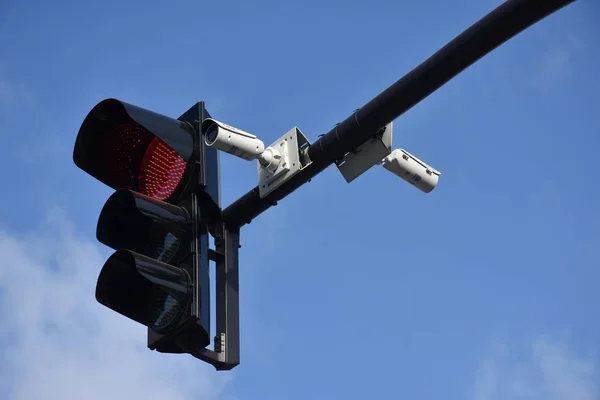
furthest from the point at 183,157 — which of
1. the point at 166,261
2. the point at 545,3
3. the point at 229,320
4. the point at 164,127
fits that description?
the point at 545,3

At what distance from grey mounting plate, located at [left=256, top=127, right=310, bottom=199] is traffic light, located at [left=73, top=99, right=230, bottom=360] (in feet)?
0.92

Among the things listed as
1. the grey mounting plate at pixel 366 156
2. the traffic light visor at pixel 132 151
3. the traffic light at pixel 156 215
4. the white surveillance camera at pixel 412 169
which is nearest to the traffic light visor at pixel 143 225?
the traffic light at pixel 156 215

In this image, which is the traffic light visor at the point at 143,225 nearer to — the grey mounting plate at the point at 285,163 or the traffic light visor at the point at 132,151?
the traffic light visor at the point at 132,151

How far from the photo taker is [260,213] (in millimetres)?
5281

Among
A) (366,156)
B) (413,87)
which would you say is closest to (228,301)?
(366,156)

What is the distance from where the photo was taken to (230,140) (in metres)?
4.89

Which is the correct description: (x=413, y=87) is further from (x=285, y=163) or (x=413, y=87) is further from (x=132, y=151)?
(x=132, y=151)

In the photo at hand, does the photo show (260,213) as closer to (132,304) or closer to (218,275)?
(218,275)

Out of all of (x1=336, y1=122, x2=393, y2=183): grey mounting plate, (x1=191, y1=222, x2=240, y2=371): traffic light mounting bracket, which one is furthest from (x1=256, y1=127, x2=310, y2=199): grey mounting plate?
(x1=191, y1=222, x2=240, y2=371): traffic light mounting bracket

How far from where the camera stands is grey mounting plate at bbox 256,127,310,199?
5031mm

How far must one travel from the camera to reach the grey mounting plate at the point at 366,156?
16.0 ft

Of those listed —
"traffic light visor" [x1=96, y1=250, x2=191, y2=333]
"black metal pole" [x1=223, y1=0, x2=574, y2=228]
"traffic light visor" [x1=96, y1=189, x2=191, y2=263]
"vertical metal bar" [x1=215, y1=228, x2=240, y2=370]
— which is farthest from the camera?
"vertical metal bar" [x1=215, y1=228, x2=240, y2=370]

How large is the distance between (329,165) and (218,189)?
682 mm

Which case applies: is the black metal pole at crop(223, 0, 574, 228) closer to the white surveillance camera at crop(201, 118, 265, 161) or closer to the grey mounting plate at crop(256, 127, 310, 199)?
the grey mounting plate at crop(256, 127, 310, 199)
